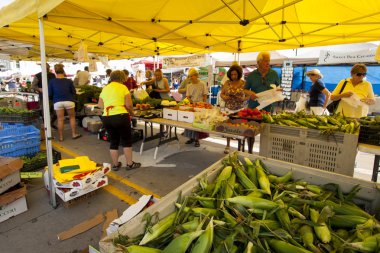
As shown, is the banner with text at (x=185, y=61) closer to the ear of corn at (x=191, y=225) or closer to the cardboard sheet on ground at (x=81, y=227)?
the cardboard sheet on ground at (x=81, y=227)

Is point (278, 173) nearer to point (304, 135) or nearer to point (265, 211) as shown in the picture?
point (265, 211)

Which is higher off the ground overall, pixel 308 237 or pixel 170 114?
pixel 170 114

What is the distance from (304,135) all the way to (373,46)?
9.50 meters

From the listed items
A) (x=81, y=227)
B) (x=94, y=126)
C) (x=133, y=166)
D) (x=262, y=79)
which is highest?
(x=262, y=79)

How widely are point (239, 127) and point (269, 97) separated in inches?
38.6

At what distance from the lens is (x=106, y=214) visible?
2861 mm

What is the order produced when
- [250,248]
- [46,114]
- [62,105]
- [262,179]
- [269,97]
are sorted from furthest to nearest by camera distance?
[62,105] < [269,97] < [46,114] < [262,179] < [250,248]

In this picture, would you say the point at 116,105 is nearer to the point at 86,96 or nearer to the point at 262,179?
the point at 262,179

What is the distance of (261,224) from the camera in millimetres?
1024

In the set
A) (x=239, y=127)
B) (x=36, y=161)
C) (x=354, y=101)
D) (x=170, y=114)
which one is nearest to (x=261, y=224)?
(x=239, y=127)

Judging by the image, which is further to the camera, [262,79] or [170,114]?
[170,114]

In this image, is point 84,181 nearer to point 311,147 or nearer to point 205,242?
point 205,242

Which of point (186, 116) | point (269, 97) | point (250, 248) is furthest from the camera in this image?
point (186, 116)

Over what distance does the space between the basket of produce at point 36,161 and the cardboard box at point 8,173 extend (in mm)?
1060
